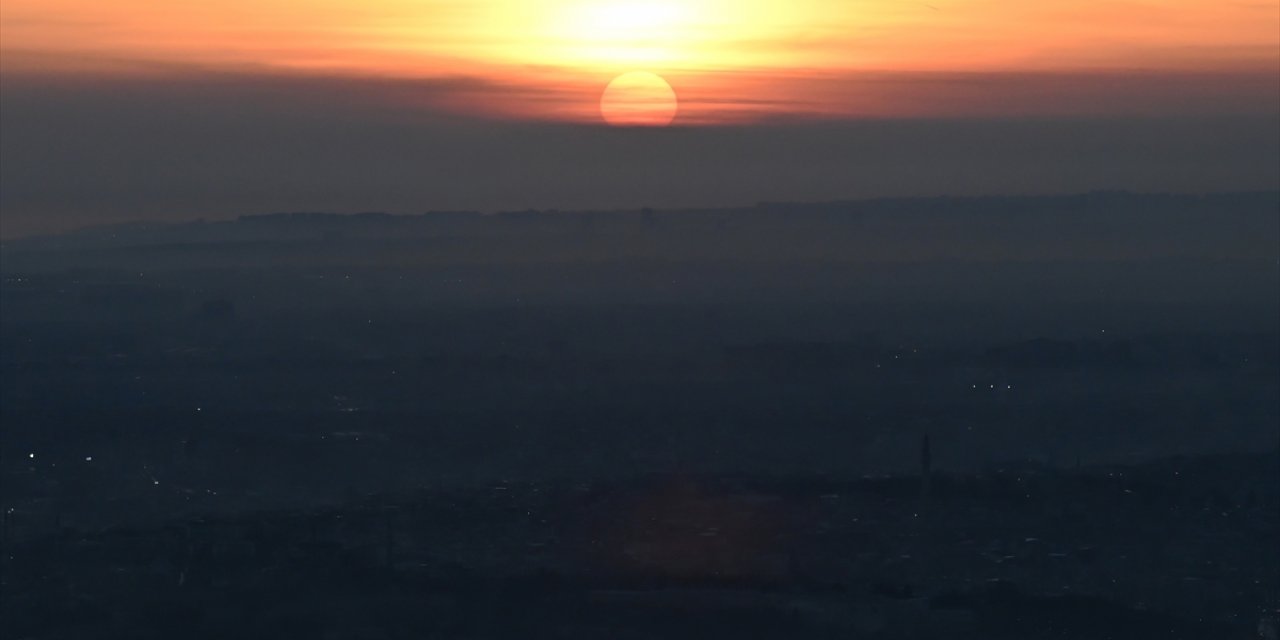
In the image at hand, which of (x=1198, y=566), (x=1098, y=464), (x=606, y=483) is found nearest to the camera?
(x=1198, y=566)

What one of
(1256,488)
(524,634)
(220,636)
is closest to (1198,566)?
(1256,488)

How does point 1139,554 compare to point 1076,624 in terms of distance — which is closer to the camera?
point 1076,624

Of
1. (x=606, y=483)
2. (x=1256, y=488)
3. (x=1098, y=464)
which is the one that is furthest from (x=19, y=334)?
(x=1256, y=488)

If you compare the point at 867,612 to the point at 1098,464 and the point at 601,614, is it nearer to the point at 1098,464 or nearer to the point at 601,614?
the point at 601,614

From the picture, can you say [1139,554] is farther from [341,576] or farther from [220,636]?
[220,636]

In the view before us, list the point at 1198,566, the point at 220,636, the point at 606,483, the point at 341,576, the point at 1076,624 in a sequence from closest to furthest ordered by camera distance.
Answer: the point at 220,636, the point at 1076,624, the point at 341,576, the point at 1198,566, the point at 606,483

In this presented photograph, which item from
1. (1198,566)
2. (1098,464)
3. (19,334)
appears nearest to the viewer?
(1198,566)
